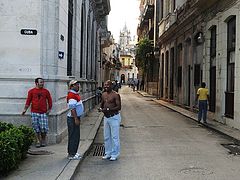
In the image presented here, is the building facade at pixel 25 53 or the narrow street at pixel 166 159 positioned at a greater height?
the building facade at pixel 25 53

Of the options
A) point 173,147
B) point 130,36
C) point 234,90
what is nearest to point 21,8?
point 173,147

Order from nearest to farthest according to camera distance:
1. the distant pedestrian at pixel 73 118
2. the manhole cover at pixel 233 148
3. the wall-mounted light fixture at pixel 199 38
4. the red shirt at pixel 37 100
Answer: the distant pedestrian at pixel 73 118 → the red shirt at pixel 37 100 → the manhole cover at pixel 233 148 → the wall-mounted light fixture at pixel 199 38

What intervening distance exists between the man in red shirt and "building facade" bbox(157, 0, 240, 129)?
7.92 m

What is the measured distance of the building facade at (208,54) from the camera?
1648cm

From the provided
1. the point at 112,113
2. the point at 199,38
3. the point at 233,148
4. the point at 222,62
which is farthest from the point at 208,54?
the point at 112,113

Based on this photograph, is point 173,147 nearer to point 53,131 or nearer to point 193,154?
point 193,154

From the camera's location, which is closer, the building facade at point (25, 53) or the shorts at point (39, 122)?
the shorts at point (39, 122)

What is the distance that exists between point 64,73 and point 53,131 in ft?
7.56

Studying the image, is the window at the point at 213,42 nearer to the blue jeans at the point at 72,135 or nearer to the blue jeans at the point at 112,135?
the blue jeans at the point at 112,135

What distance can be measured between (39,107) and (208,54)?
39.7ft

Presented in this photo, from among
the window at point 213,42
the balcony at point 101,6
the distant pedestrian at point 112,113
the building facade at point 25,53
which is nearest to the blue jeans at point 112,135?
the distant pedestrian at point 112,113

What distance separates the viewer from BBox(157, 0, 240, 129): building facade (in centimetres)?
1648

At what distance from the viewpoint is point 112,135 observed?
365 inches

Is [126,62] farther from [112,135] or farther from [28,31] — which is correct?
[112,135]
